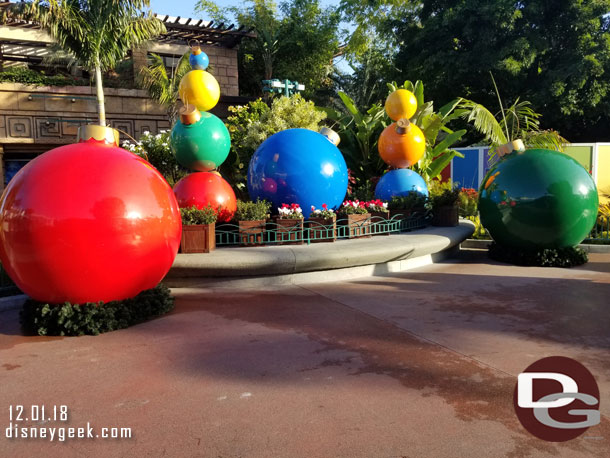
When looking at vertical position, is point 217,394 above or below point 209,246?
below

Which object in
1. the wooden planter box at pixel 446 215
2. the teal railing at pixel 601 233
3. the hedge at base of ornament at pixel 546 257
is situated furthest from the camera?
the wooden planter box at pixel 446 215

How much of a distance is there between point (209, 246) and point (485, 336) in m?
4.26

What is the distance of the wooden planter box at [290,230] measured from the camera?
820cm

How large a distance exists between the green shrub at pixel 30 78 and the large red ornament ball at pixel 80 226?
66.3ft

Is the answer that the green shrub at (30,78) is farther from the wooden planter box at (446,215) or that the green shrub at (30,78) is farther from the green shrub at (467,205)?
the wooden planter box at (446,215)

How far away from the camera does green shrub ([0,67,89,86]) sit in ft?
70.8

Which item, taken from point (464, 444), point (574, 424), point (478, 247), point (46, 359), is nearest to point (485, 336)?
point (574, 424)

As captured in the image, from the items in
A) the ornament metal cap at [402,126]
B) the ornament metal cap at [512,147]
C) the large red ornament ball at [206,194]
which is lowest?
the large red ornament ball at [206,194]

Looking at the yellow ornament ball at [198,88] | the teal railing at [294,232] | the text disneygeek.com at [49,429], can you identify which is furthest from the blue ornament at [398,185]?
the text disneygeek.com at [49,429]

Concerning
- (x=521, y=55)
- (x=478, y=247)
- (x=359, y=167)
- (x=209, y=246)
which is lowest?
(x=478, y=247)

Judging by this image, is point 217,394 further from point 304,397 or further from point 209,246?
point 209,246

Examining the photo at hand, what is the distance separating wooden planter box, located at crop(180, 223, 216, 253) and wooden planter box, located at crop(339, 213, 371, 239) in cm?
278

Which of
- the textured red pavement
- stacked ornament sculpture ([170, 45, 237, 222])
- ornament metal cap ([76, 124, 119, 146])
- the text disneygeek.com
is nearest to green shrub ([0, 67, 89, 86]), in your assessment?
stacked ornament sculpture ([170, 45, 237, 222])

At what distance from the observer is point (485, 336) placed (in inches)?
185
